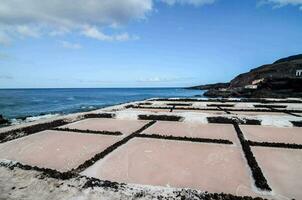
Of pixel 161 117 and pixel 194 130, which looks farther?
pixel 161 117

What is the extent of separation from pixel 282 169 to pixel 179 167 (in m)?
1.26

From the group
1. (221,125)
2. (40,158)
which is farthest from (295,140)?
(40,158)

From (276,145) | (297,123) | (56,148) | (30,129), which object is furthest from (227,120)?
(30,129)

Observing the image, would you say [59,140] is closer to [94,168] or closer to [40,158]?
[40,158]

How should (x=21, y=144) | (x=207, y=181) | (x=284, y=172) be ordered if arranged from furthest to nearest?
1. (x=21, y=144)
2. (x=284, y=172)
3. (x=207, y=181)

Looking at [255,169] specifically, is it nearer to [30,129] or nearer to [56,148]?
[56,148]

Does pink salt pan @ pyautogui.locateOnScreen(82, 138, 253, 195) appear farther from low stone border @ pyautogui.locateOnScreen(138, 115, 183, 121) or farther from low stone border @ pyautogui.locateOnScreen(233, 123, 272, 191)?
low stone border @ pyautogui.locateOnScreen(138, 115, 183, 121)

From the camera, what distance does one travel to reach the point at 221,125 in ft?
17.9

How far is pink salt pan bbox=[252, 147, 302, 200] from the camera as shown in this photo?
2133mm

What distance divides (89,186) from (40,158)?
1421 millimetres

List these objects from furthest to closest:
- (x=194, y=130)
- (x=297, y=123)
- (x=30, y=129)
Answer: (x=297, y=123), (x=194, y=130), (x=30, y=129)

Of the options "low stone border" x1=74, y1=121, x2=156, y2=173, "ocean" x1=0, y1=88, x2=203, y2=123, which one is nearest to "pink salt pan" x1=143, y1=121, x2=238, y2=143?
"low stone border" x1=74, y1=121, x2=156, y2=173

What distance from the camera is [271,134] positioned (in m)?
4.53

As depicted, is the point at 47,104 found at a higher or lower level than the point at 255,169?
lower
